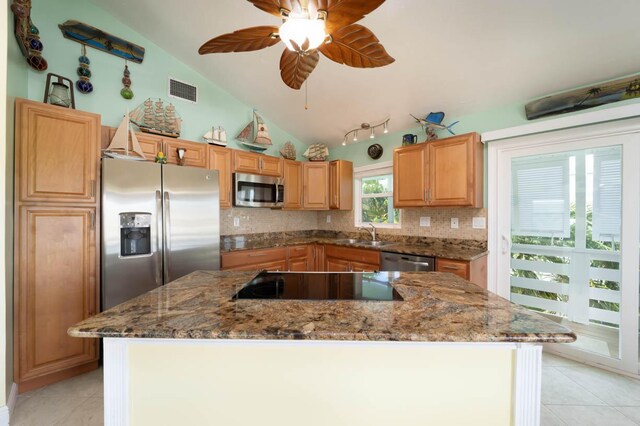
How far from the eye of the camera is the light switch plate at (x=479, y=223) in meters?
2.90

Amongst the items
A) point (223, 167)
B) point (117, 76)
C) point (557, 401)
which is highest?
point (117, 76)

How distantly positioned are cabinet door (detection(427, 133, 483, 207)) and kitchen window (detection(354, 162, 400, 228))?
84 centimetres

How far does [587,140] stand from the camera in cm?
231

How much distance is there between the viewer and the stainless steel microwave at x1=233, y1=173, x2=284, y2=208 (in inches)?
132

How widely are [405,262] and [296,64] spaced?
7.19 ft

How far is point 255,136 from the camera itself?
12.5 feet

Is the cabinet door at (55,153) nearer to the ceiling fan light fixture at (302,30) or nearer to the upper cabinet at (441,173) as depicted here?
the ceiling fan light fixture at (302,30)

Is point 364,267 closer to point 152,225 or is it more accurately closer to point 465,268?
point 465,268

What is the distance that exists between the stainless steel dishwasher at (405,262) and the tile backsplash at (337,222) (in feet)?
2.12

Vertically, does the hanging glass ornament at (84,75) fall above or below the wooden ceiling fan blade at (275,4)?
above

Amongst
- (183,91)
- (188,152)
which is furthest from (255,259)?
(183,91)

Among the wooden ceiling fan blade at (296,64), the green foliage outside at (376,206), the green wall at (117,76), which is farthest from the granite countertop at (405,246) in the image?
the wooden ceiling fan blade at (296,64)

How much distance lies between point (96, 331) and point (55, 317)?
178 centimetres

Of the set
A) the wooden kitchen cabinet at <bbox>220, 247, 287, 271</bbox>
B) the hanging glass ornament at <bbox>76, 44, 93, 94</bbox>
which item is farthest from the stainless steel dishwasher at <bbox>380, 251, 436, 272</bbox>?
the hanging glass ornament at <bbox>76, 44, 93, 94</bbox>
